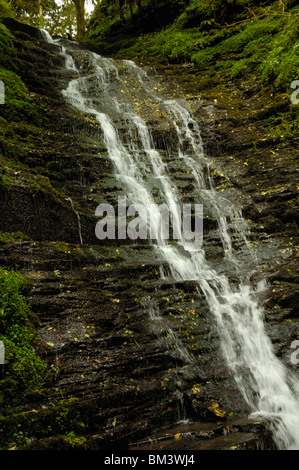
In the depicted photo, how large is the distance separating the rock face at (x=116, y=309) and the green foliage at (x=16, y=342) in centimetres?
15

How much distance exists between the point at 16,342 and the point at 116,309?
5.53 ft

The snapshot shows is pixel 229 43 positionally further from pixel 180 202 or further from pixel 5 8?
pixel 5 8

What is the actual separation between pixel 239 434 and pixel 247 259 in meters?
4.06

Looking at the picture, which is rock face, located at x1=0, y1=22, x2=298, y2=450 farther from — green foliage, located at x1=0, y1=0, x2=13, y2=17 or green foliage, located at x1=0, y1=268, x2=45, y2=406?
green foliage, located at x1=0, y1=0, x2=13, y2=17

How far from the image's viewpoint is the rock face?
3.94 m

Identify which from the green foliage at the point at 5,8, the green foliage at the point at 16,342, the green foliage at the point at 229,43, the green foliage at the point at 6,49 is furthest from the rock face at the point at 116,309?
the green foliage at the point at 5,8

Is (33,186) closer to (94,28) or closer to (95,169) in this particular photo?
(95,169)

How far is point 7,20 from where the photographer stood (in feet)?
48.1

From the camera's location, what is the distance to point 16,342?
422 cm

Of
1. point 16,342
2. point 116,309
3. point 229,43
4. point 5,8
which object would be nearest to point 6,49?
point 5,8

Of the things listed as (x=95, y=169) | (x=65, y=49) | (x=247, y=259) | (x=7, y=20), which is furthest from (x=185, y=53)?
(x=247, y=259)

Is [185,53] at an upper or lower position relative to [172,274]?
upper

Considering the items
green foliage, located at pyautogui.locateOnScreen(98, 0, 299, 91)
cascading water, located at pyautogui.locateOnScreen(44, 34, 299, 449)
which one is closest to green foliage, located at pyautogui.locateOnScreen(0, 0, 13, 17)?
cascading water, located at pyautogui.locateOnScreen(44, 34, 299, 449)

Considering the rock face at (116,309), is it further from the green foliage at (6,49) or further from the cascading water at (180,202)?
the green foliage at (6,49)
